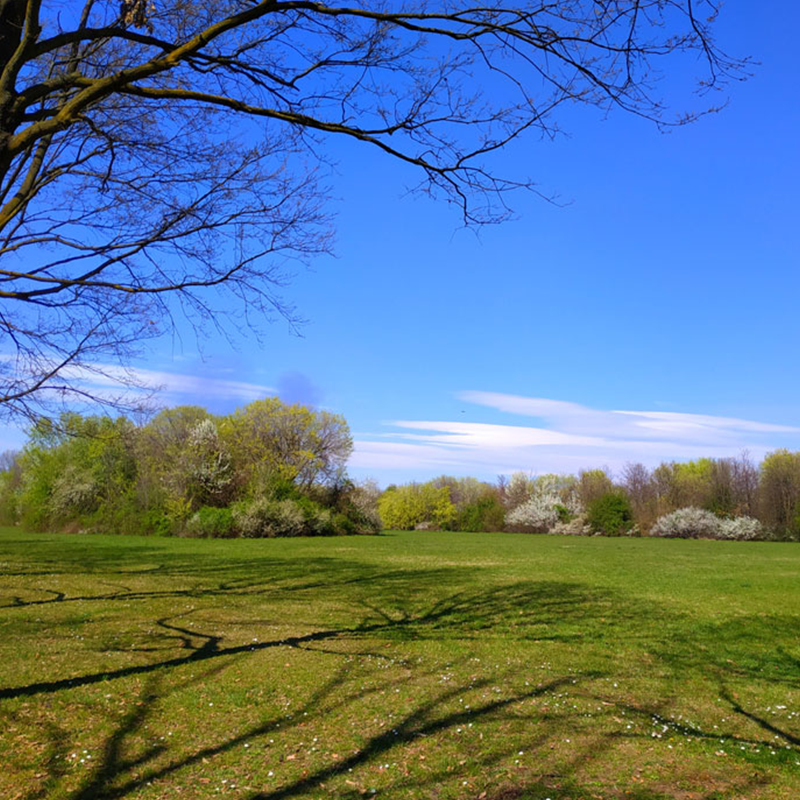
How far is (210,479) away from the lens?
34.1m

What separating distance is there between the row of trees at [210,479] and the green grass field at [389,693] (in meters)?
19.7

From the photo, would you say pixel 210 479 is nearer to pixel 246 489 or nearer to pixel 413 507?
pixel 246 489

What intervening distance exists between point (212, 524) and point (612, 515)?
3084 centimetres

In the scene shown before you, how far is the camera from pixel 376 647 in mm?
7898

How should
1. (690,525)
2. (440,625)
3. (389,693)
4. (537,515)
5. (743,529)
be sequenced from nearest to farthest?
(389,693)
(440,625)
(743,529)
(690,525)
(537,515)

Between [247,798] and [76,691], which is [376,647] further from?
[247,798]

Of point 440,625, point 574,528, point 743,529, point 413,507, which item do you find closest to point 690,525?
point 743,529

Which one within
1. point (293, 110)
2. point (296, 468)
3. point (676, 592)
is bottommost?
point (676, 592)

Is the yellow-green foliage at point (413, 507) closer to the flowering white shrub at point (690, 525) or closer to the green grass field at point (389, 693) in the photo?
the flowering white shrub at point (690, 525)

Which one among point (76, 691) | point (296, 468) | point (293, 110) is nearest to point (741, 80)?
point (293, 110)

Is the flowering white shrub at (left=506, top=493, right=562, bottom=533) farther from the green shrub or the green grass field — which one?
the green grass field

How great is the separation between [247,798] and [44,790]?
1239 mm

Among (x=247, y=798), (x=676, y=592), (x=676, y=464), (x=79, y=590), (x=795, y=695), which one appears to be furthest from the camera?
(x=676, y=464)

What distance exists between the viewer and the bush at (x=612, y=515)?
4903cm
